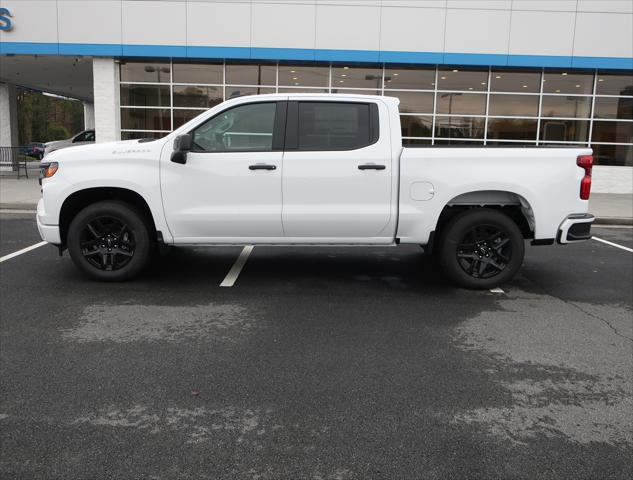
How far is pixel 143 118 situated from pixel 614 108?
50.4 feet

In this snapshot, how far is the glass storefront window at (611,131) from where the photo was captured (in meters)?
18.9

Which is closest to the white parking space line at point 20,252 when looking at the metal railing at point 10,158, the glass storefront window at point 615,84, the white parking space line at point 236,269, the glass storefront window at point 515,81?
the white parking space line at point 236,269

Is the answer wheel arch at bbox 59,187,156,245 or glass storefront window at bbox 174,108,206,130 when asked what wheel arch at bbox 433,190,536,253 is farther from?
glass storefront window at bbox 174,108,206,130

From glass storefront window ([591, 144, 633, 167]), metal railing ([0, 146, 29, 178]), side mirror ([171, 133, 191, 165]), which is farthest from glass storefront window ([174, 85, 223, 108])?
side mirror ([171, 133, 191, 165])

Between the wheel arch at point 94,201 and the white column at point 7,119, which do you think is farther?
the white column at point 7,119

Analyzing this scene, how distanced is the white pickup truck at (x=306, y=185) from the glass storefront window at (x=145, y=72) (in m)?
13.4

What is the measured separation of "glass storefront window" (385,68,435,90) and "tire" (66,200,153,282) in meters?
13.9

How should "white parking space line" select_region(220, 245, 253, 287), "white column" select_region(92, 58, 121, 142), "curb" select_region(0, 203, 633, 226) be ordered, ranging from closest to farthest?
"white parking space line" select_region(220, 245, 253, 287) < "curb" select_region(0, 203, 633, 226) < "white column" select_region(92, 58, 121, 142)

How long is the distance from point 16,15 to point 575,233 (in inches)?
691

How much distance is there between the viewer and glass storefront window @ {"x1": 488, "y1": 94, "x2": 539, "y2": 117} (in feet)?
61.4

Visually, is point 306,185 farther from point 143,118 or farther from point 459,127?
point 143,118

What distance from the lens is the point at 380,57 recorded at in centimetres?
1775

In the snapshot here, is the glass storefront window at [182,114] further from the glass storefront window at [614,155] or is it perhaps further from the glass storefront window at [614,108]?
the glass storefront window at [614,155]

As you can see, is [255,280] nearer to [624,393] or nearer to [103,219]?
[103,219]
